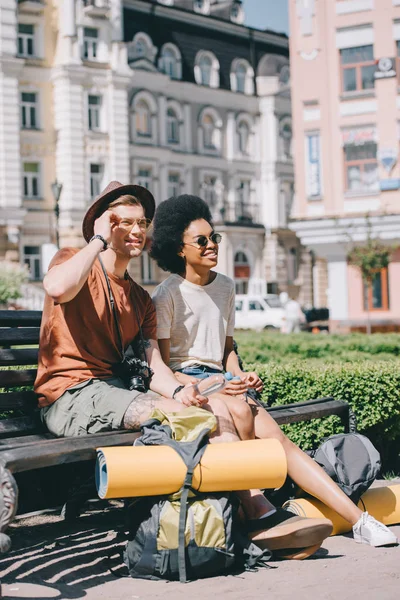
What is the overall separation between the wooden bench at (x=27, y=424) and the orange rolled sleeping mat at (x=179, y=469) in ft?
0.51

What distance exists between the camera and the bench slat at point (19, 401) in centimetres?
534

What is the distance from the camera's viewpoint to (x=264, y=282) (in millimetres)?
52812

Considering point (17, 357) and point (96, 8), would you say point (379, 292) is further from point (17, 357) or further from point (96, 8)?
point (17, 357)

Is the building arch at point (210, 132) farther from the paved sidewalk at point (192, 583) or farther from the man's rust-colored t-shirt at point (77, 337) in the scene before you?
the paved sidewalk at point (192, 583)

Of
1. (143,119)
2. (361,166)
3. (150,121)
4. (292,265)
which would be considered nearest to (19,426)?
(361,166)

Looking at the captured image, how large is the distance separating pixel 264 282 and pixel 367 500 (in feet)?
155

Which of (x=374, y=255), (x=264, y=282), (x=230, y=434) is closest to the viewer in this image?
(x=230, y=434)

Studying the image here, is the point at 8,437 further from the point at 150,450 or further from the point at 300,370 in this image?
the point at 300,370

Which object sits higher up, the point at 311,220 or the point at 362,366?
the point at 311,220

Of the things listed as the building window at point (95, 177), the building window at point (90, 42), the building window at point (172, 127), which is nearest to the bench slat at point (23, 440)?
the building window at point (95, 177)

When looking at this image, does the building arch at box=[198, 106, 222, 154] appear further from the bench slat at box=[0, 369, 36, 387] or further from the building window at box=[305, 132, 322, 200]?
the bench slat at box=[0, 369, 36, 387]

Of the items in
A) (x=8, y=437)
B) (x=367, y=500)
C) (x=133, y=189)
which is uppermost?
(x=133, y=189)

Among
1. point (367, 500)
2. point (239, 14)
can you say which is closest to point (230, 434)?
point (367, 500)

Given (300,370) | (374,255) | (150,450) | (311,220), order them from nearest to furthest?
(150,450) < (300,370) < (374,255) < (311,220)
